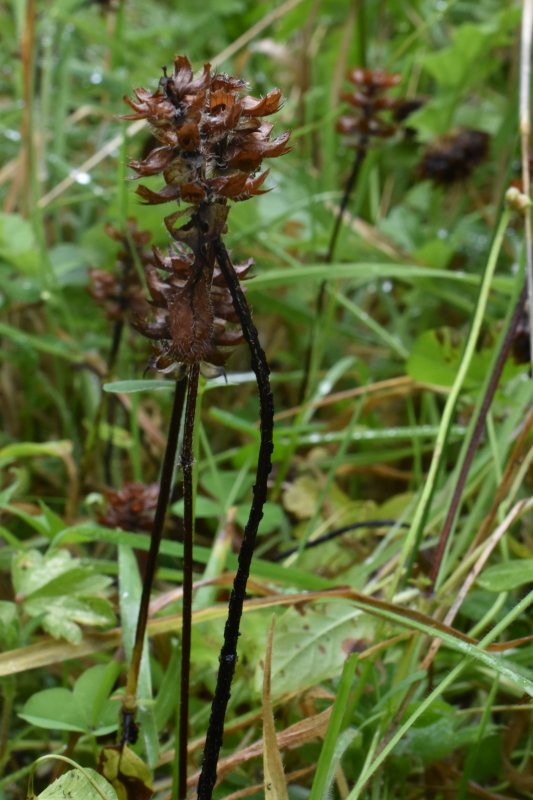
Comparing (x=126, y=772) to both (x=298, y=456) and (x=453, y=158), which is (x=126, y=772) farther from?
(x=453, y=158)

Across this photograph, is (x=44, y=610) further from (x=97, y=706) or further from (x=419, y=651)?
(x=419, y=651)

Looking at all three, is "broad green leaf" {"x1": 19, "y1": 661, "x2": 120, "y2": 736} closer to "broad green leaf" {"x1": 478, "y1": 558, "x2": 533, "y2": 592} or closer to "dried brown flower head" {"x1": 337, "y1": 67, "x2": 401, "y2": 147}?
"broad green leaf" {"x1": 478, "y1": 558, "x2": 533, "y2": 592}

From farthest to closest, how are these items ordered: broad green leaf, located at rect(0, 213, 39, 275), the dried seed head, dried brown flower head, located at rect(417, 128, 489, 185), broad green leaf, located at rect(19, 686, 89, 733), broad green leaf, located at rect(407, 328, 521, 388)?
dried brown flower head, located at rect(417, 128, 489, 185) → broad green leaf, located at rect(0, 213, 39, 275) → broad green leaf, located at rect(407, 328, 521, 388) → broad green leaf, located at rect(19, 686, 89, 733) → the dried seed head

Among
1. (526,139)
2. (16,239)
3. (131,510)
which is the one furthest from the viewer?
(16,239)

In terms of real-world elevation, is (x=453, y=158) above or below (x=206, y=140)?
above

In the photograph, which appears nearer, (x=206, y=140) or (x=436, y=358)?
(x=206, y=140)

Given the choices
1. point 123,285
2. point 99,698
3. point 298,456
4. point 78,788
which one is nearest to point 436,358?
point 298,456

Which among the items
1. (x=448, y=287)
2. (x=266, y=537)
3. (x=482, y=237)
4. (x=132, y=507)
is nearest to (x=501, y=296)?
(x=448, y=287)

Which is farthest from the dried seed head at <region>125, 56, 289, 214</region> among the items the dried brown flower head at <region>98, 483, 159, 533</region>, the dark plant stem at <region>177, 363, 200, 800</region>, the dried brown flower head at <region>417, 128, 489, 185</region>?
the dried brown flower head at <region>417, 128, 489, 185</region>
